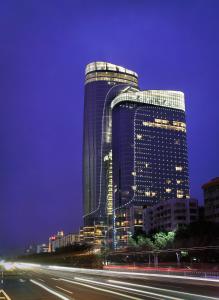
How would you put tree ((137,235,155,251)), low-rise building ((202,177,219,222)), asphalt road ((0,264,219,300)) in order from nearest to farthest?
asphalt road ((0,264,219,300)) < tree ((137,235,155,251)) < low-rise building ((202,177,219,222))

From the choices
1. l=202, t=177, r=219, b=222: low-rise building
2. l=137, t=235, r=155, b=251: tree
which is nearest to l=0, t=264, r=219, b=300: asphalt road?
l=137, t=235, r=155, b=251: tree

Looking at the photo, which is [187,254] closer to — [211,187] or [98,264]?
[98,264]

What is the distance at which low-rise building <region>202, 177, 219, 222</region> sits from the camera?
17262 centimetres

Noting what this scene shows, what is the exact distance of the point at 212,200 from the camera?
178 meters

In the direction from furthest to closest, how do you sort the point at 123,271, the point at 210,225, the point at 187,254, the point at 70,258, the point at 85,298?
1. the point at 70,258
2. the point at 210,225
3. the point at 187,254
4. the point at 123,271
5. the point at 85,298

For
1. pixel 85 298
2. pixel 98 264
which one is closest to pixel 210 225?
pixel 98 264

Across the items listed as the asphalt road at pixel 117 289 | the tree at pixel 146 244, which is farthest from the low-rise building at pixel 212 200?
the asphalt road at pixel 117 289

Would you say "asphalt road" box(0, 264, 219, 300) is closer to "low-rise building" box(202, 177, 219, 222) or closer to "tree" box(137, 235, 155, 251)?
"tree" box(137, 235, 155, 251)

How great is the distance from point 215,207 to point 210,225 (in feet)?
162

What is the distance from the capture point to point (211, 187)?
17788 centimetres

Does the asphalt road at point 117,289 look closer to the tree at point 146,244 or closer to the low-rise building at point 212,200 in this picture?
the tree at point 146,244

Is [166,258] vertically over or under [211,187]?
under

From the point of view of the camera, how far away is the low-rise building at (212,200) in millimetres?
Answer: 172625

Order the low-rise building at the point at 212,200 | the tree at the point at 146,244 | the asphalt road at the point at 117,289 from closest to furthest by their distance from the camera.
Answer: the asphalt road at the point at 117,289 < the tree at the point at 146,244 < the low-rise building at the point at 212,200
